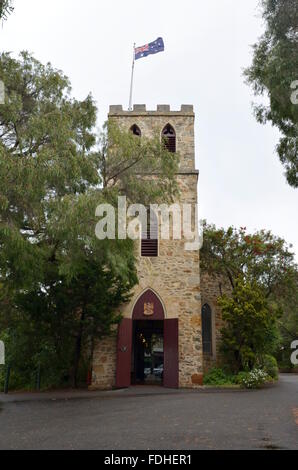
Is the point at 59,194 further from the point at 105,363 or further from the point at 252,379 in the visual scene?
the point at 252,379

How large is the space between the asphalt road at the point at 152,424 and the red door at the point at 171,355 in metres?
3.98

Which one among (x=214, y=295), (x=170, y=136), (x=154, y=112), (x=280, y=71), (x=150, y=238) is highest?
(x=154, y=112)

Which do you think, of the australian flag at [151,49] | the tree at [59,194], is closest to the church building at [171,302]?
the tree at [59,194]

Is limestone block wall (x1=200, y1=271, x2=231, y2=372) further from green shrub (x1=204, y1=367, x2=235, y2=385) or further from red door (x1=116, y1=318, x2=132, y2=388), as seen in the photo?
red door (x1=116, y1=318, x2=132, y2=388)

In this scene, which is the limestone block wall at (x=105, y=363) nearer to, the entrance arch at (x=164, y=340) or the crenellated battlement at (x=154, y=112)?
the entrance arch at (x=164, y=340)

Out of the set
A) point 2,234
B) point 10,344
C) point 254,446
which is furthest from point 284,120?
point 10,344

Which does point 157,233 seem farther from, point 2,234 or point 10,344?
point 2,234

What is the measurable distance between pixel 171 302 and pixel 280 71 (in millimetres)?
8746

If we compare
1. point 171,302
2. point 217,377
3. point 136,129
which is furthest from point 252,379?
point 136,129

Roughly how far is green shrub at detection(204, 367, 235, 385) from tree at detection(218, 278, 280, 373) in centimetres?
72

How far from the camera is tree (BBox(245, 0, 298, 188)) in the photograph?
8.38m

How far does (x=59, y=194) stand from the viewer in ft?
31.1

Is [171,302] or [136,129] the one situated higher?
[136,129]

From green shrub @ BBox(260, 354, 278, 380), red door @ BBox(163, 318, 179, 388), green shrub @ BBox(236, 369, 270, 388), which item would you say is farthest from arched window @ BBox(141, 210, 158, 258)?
green shrub @ BBox(260, 354, 278, 380)
